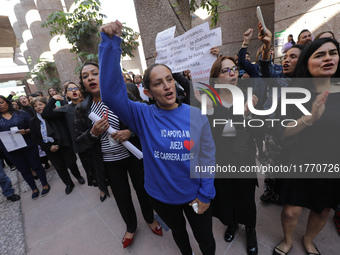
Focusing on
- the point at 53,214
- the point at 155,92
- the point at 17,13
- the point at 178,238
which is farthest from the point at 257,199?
the point at 17,13

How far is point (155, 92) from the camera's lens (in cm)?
118

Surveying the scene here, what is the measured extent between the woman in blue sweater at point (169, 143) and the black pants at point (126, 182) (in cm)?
57

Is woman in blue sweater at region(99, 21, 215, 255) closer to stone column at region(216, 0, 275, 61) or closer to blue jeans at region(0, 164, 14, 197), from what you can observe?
blue jeans at region(0, 164, 14, 197)

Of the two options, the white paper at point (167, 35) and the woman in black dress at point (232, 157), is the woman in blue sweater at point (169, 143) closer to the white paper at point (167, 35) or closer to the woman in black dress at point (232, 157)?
the woman in black dress at point (232, 157)

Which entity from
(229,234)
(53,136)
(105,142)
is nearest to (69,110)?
(53,136)

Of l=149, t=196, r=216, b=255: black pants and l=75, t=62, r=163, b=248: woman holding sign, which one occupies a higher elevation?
l=75, t=62, r=163, b=248: woman holding sign

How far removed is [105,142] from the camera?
1782mm

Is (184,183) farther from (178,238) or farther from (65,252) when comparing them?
(65,252)

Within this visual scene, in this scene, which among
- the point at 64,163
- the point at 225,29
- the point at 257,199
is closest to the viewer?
the point at 257,199

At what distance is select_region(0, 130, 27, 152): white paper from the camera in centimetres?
301

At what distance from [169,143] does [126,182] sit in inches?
42.3

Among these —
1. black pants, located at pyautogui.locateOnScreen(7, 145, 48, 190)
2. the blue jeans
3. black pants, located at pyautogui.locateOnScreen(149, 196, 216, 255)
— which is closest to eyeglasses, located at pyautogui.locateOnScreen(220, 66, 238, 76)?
black pants, located at pyautogui.locateOnScreen(149, 196, 216, 255)

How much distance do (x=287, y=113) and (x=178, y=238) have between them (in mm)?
1473

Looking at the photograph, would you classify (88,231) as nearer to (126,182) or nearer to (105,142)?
(126,182)
